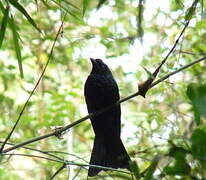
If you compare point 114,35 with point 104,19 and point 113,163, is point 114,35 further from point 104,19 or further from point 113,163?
point 104,19

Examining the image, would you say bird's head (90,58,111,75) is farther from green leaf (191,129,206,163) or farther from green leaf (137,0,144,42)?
green leaf (191,129,206,163)

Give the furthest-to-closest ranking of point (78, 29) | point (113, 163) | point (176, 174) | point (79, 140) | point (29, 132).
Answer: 1. point (79, 140)
2. point (29, 132)
3. point (78, 29)
4. point (113, 163)
5. point (176, 174)

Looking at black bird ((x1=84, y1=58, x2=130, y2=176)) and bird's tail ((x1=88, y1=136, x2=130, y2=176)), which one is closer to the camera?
bird's tail ((x1=88, y1=136, x2=130, y2=176))

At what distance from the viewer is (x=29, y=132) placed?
544cm

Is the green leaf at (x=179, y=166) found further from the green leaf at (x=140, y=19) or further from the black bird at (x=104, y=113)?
the black bird at (x=104, y=113)

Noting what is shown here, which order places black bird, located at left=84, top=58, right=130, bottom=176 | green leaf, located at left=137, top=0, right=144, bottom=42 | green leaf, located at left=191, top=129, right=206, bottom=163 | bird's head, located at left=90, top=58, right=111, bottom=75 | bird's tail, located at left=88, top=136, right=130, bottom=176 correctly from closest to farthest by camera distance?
1. green leaf, located at left=191, top=129, right=206, bottom=163
2. green leaf, located at left=137, top=0, right=144, bottom=42
3. bird's tail, located at left=88, top=136, right=130, bottom=176
4. black bird, located at left=84, top=58, right=130, bottom=176
5. bird's head, located at left=90, top=58, right=111, bottom=75

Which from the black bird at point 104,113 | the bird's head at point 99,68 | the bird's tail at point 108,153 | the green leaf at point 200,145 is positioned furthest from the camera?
the bird's head at point 99,68

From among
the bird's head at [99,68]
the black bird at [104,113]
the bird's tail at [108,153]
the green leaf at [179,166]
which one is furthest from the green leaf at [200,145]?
the bird's head at [99,68]

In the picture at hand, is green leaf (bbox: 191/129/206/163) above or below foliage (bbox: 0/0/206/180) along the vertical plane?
below

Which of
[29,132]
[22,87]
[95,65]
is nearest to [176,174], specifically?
[95,65]

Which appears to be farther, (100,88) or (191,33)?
(191,33)

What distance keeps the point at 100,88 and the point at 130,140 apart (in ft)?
3.95

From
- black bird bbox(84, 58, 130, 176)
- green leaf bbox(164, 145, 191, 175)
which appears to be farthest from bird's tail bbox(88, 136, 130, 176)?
green leaf bbox(164, 145, 191, 175)

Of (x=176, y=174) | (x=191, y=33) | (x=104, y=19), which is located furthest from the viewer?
(x=104, y=19)
